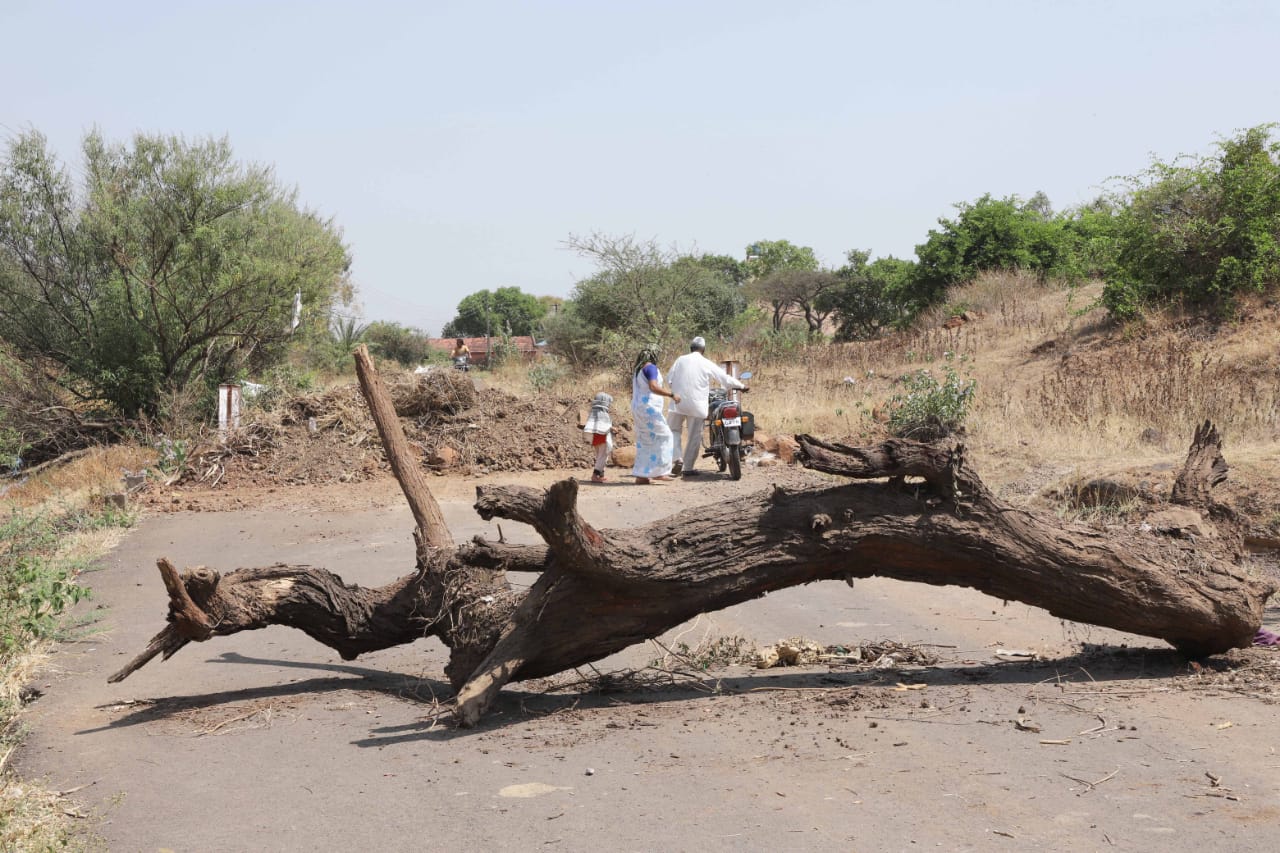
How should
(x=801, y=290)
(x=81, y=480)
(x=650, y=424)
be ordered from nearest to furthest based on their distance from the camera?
(x=650, y=424)
(x=81, y=480)
(x=801, y=290)

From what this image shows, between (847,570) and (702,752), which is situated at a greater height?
(847,570)

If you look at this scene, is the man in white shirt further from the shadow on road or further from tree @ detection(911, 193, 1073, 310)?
tree @ detection(911, 193, 1073, 310)

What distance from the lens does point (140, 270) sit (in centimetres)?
2188

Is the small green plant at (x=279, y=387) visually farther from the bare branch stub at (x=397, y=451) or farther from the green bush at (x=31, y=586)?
the bare branch stub at (x=397, y=451)

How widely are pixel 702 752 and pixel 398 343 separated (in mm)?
53879

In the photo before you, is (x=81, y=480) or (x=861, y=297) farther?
(x=861, y=297)

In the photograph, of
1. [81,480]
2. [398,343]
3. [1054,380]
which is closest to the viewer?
[81,480]

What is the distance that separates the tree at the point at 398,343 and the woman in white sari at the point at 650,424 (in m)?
41.9

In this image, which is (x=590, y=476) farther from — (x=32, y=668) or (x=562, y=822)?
(x=562, y=822)

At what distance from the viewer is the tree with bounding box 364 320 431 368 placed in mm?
56500

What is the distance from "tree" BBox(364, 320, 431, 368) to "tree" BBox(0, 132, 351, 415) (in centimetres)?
3199

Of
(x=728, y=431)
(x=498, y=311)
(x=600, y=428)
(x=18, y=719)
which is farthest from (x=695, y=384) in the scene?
(x=498, y=311)

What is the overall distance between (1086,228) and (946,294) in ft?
17.6

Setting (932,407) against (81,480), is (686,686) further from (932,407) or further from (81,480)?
(81,480)
